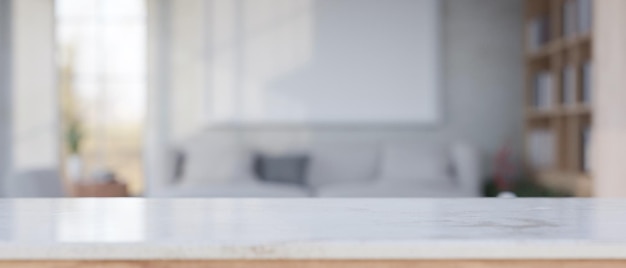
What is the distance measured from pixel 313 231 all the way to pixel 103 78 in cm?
681

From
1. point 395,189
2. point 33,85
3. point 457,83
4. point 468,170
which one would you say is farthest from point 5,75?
point 468,170

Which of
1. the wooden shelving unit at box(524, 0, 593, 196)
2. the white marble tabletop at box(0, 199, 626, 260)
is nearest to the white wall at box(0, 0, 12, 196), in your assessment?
the wooden shelving unit at box(524, 0, 593, 196)

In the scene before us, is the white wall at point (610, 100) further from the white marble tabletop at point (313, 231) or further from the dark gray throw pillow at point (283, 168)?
the white marble tabletop at point (313, 231)

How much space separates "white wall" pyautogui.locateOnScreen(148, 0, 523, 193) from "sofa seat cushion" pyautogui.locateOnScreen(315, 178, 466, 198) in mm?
807

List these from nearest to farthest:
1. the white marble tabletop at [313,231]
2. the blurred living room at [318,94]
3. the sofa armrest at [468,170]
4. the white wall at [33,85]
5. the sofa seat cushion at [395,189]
→ 1. the white marble tabletop at [313,231]
2. the sofa seat cushion at [395,189]
3. the sofa armrest at [468,170]
4. the blurred living room at [318,94]
5. the white wall at [33,85]

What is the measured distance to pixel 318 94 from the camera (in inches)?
267

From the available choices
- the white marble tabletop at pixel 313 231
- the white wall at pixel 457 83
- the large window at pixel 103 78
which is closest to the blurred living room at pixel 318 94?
the white wall at pixel 457 83

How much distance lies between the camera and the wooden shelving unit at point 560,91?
5.55 m

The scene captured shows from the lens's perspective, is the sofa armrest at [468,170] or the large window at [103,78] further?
the large window at [103,78]

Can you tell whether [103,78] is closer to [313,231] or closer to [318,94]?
[318,94]

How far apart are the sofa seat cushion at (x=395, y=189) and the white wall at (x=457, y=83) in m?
0.81

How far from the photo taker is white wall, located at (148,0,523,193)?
6770 mm

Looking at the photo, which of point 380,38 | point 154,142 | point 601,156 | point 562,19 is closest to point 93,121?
point 154,142

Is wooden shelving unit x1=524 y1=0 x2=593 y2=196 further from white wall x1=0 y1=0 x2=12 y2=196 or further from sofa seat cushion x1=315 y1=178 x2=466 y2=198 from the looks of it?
white wall x1=0 y1=0 x2=12 y2=196
